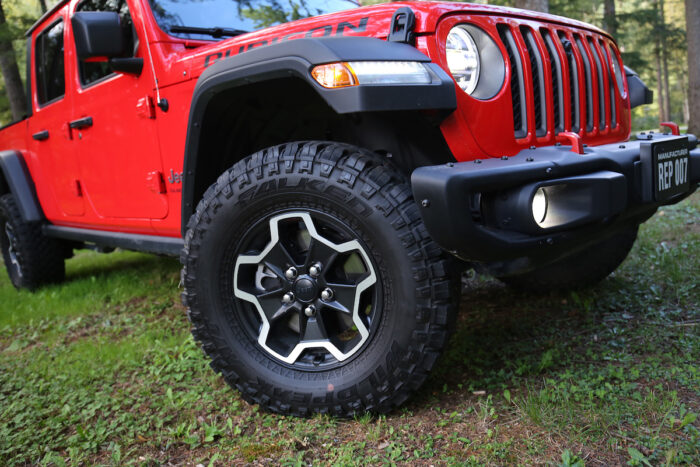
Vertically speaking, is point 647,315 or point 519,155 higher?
point 519,155

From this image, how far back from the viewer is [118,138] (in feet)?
9.87

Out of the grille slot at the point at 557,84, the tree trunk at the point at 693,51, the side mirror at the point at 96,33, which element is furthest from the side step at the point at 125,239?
the tree trunk at the point at 693,51

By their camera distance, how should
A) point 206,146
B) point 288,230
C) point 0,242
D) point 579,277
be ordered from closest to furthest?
point 288,230 < point 206,146 < point 579,277 < point 0,242

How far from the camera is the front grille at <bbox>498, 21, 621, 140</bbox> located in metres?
2.01

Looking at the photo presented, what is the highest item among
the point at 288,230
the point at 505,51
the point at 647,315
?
the point at 505,51

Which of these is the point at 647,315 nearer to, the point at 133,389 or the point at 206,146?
the point at 206,146

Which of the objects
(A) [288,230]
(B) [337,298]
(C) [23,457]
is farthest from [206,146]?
(C) [23,457]

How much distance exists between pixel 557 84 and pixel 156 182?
1944mm

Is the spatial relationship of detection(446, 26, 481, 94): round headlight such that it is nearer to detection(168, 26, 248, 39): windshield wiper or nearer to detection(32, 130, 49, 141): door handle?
detection(168, 26, 248, 39): windshield wiper

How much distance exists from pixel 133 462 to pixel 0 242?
4.07 metres

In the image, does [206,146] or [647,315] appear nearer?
[206,146]

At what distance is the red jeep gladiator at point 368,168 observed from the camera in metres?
1.71

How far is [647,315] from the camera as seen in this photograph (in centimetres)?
272

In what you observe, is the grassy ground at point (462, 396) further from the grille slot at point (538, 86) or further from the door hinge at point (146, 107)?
the door hinge at point (146, 107)
